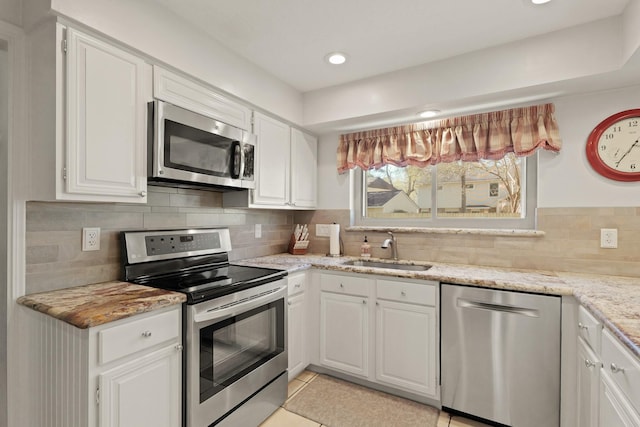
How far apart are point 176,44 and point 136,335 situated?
156 centimetres

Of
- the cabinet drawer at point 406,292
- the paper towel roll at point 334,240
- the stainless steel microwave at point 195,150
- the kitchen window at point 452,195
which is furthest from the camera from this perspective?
the paper towel roll at point 334,240

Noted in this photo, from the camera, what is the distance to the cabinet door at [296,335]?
2301 mm

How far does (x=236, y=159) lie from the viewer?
83.4 inches

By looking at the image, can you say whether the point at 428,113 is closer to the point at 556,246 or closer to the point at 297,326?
the point at 556,246

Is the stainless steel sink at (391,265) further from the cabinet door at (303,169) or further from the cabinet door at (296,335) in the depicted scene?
the cabinet door at (303,169)

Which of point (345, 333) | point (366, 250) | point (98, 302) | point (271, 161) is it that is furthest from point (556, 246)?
point (98, 302)

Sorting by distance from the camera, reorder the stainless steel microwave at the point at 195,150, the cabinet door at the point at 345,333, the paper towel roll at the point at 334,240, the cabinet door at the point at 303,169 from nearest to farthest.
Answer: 1. the stainless steel microwave at the point at 195,150
2. the cabinet door at the point at 345,333
3. the cabinet door at the point at 303,169
4. the paper towel roll at the point at 334,240

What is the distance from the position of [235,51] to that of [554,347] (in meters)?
2.68

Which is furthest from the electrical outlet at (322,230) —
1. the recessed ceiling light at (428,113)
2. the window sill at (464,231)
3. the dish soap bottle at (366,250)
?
the recessed ceiling light at (428,113)

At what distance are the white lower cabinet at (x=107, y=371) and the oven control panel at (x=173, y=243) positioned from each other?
52cm

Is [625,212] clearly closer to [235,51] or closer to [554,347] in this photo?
[554,347]

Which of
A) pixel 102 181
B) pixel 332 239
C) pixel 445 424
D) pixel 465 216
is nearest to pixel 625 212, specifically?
pixel 465 216

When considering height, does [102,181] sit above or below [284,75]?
below

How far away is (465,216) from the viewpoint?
8.65 ft
